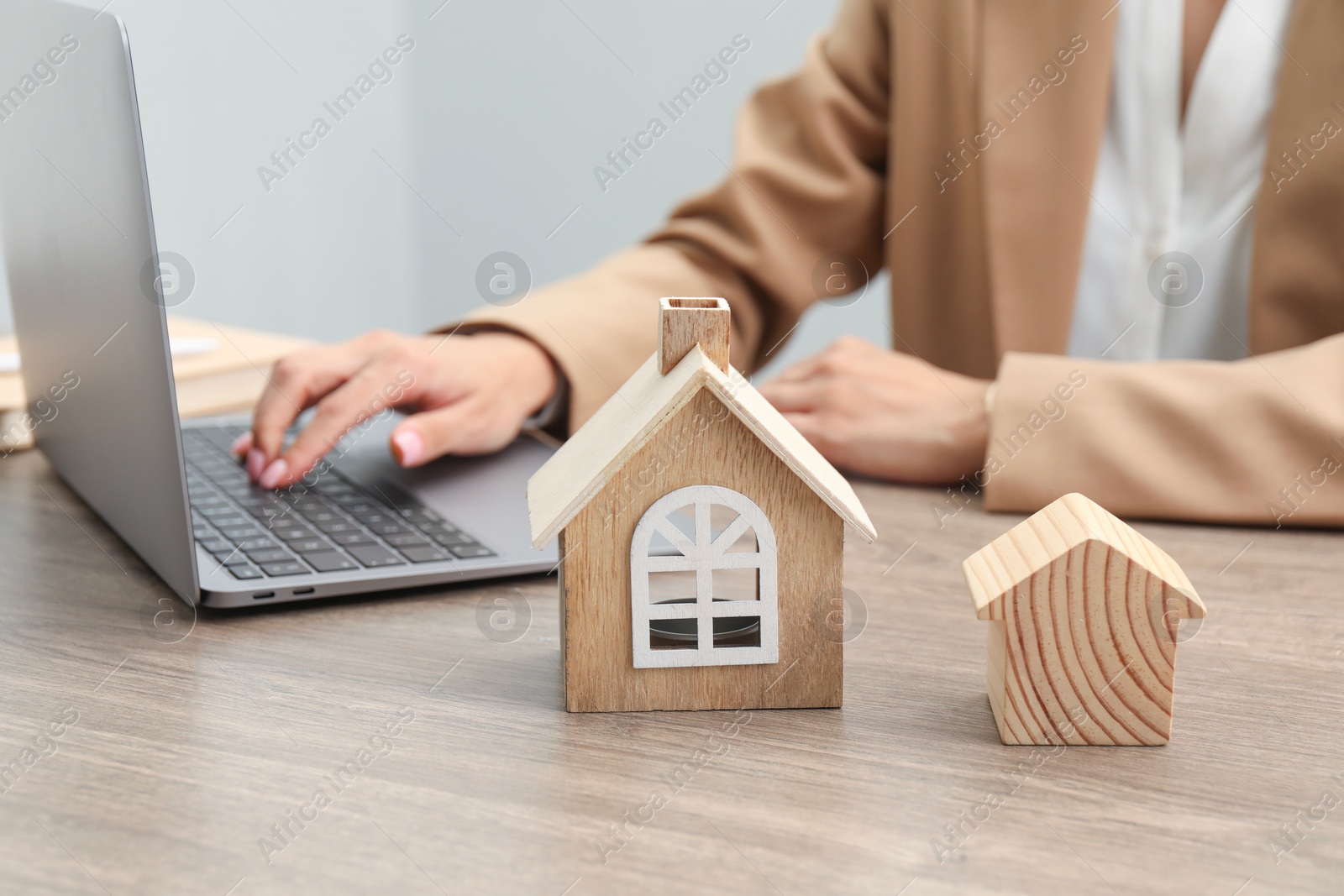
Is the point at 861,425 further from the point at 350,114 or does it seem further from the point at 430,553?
the point at 350,114

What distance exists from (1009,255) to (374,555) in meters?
0.85

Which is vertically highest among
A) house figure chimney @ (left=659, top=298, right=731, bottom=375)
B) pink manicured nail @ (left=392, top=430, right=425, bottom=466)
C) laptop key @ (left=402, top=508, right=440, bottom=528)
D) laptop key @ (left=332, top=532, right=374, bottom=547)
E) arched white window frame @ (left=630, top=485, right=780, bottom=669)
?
house figure chimney @ (left=659, top=298, right=731, bottom=375)

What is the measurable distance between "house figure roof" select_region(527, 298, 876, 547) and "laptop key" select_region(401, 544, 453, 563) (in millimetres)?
154

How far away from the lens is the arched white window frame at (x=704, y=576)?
503 mm

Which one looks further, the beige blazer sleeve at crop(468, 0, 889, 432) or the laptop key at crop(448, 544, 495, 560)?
the beige blazer sleeve at crop(468, 0, 889, 432)

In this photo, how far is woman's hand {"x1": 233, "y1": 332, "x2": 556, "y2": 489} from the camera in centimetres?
85

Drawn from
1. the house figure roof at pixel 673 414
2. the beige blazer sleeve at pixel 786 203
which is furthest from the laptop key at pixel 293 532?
the beige blazer sleeve at pixel 786 203

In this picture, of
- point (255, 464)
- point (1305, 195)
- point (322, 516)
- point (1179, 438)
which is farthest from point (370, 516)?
point (1305, 195)

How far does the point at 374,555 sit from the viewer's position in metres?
0.68

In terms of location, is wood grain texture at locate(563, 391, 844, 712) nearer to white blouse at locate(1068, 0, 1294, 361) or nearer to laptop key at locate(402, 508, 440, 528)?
laptop key at locate(402, 508, 440, 528)

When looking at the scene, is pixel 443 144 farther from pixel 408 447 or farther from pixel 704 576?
pixel 704 576

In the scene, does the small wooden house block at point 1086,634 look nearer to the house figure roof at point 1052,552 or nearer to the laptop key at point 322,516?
the house figure roof at point 1052,552

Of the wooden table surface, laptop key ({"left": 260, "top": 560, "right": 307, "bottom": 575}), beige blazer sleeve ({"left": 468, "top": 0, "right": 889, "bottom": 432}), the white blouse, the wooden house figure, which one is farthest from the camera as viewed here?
beige blazer sleeve ({"left": 468, "top": 0, "right": 889, "bottom": 432})

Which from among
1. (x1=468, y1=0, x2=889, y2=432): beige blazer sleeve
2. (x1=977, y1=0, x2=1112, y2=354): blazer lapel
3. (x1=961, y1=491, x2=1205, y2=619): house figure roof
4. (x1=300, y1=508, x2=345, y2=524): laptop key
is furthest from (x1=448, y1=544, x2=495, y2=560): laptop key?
(x1=977, y1=0, x2=1112, y2=354): blazer lapel
